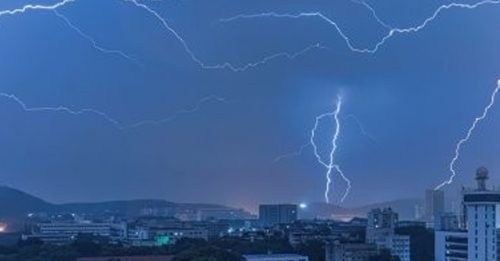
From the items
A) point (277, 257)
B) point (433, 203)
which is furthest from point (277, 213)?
point (277, 257)

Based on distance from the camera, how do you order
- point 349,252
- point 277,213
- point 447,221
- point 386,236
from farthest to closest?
point 277,213, point 447,221, point 386,236, point 349,252

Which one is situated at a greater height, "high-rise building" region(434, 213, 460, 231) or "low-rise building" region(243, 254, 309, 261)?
"high-rise building" region(434, 213, 460, 231)

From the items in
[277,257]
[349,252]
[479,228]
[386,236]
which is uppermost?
[479,228]

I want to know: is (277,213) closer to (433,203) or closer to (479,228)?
(433,203)

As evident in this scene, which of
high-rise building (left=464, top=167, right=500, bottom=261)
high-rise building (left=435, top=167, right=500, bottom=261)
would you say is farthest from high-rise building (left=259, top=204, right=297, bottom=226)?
high-rise building (left=464, top=167, right=500, bottom=261)

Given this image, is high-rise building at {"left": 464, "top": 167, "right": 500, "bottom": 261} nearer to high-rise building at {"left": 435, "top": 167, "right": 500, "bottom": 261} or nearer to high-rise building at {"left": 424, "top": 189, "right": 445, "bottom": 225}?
high-rise building at {"left": 435, "top": 167, "right": 500, "bottom": 261}

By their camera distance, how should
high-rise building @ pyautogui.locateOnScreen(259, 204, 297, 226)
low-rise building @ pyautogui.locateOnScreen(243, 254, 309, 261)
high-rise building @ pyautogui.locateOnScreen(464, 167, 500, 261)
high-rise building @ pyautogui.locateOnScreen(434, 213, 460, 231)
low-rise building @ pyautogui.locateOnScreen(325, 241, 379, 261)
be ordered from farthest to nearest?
1. high-rise building @ pyautogui.locateOnScreen(259, 204, 297, 226)
2. high-rise building @ pyautogui.locateOnScreen(434, 213, 460, 231)
3. low-rise building @ pyautogui.locateOnScreen(325, 241, 379, 261)
4. low-rise building @ pyautogui.locateOnScreen(243, 254, 309, 261)
5. high-rise building @ pyautogui.locateOnScreen(464, 167, 500, 261)
